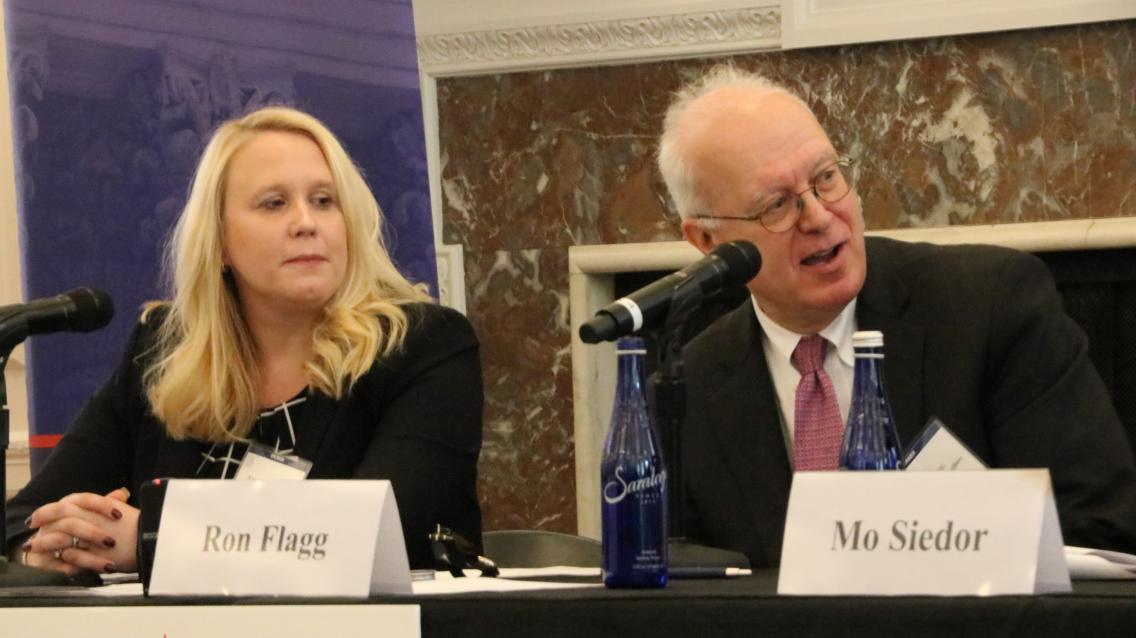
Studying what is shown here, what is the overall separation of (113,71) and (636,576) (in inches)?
84.4

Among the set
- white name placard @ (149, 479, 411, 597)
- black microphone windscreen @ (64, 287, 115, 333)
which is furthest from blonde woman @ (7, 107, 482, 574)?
white name placard @ (149, 479, 411, 597)

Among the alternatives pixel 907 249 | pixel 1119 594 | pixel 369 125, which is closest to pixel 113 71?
pixel 369 125

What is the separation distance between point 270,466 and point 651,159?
213 centimetres

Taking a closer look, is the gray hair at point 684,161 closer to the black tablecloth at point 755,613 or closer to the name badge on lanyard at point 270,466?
the name badge on lanyard at point 270,466

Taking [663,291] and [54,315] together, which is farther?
[54,315]

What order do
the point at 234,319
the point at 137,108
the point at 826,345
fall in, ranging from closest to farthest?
the point at 826,345, the point at 234,319, the point at 137,108

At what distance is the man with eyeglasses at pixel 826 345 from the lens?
6.00 feet

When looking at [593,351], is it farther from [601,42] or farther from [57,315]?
[57,315]

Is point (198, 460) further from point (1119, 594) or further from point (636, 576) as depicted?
point (1119, 594)

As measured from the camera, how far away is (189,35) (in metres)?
3.00

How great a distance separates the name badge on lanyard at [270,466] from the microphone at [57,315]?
0.28 m

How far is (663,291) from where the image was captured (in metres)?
1.29

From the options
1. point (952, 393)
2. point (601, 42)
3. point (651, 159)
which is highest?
point (601, 42)

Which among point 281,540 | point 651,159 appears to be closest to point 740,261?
point 281,540
